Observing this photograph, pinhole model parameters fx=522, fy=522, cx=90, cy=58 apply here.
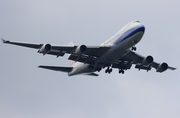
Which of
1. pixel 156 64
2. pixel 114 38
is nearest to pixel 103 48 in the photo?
pixel 114 38

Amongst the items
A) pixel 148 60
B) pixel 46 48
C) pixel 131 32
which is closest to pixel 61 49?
pixel 46 48

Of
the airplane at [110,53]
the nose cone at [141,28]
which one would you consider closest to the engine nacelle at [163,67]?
the airplane at [110,53]

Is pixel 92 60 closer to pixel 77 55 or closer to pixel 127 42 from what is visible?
pixel 77 55

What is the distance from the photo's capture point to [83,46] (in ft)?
219

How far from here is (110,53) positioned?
66.7m

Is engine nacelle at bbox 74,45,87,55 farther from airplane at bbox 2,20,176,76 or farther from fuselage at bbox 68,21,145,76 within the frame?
fuselage at bbox 68,21,145,76

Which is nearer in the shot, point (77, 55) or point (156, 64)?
point (77, 55)

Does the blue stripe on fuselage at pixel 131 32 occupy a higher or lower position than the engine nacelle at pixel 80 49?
higher

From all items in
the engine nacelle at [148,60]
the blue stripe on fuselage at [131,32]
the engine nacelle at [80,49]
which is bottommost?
the engine nacelle at [148,60]

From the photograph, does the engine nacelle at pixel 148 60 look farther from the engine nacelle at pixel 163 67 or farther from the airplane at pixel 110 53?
the engine nacelle at pixel 163 67

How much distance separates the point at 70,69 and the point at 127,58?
890 cm

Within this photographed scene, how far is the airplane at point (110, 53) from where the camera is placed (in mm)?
65688

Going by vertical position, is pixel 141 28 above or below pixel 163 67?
above

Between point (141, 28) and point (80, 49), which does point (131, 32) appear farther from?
point (80, 49)
